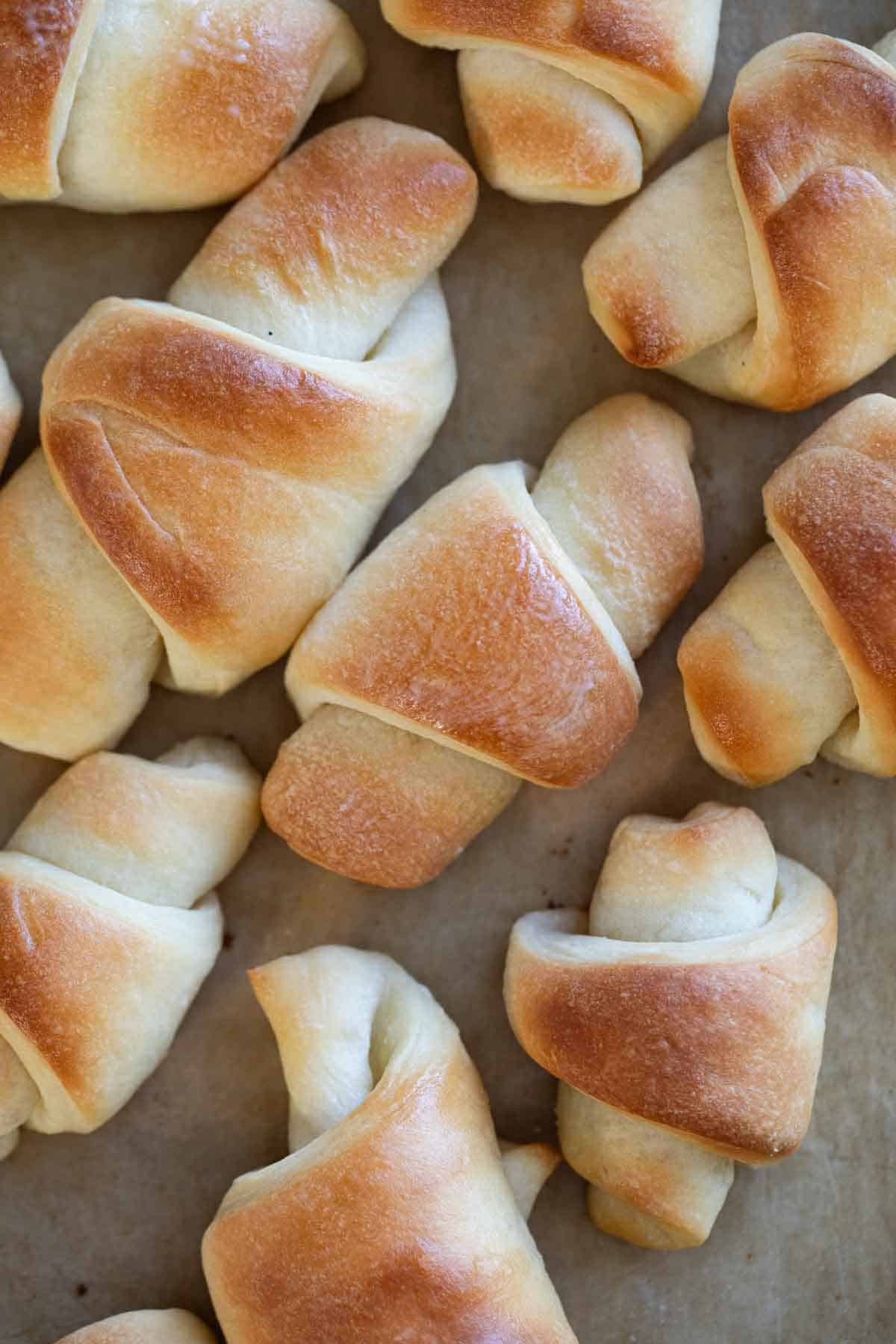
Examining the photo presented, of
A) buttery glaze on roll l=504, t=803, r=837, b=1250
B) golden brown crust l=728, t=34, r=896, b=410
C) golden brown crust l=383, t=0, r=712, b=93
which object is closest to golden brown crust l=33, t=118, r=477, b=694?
golden brown crust l=383, t=0, r=712, b=93

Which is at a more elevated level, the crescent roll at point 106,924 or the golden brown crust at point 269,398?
the golden brown crust at point 269,398

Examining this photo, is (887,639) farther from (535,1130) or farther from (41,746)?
(41,746)

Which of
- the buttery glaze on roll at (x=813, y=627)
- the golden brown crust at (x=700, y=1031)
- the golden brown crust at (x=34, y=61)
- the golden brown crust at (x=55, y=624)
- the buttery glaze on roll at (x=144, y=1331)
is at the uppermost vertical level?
the golden brown crust at (x=34, y=61)

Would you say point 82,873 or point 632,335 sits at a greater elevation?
point 632,335

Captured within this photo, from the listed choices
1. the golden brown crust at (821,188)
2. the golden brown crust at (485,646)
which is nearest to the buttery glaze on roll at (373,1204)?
the golden brown crust at (485,646)

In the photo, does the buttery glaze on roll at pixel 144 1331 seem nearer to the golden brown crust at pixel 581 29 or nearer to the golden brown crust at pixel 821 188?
the golden brown crust at pixel 821 188

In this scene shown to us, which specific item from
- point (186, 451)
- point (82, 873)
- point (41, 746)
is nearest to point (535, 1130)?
point (82, 873)
